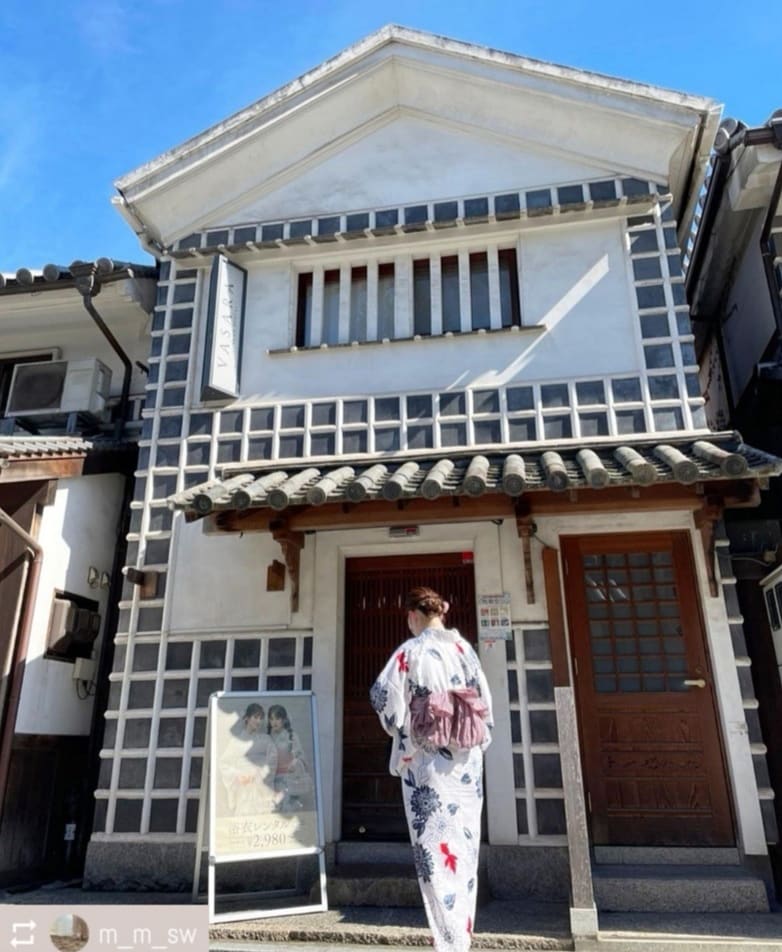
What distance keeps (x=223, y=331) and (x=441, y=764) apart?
527 cm

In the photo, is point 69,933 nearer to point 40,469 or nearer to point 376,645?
point 376,645

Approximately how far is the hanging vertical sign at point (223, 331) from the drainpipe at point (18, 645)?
2.23m

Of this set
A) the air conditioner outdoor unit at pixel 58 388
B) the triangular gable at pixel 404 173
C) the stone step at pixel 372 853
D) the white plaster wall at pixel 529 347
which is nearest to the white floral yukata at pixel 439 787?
the stone step at pixel 372 853

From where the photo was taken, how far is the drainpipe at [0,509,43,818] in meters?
6.23

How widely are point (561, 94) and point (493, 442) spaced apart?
3.93 metres

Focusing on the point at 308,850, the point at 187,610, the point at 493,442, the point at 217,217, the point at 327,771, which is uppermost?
the point at 217,217

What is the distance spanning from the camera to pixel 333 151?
8.49 metres

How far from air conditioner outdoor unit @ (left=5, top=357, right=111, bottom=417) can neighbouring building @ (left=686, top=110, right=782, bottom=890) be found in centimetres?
737

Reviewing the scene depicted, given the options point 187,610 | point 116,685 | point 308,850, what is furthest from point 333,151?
point 308,850

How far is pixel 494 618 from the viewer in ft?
20.8

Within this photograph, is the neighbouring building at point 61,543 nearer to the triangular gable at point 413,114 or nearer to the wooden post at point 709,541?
the triangular gable at point 413,114

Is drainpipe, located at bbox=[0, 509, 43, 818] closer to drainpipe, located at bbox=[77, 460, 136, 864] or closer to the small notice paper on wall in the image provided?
drainpipe, located at bbox=[77, 460, 136, 864]

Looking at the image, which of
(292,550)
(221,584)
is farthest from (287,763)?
(221,584)

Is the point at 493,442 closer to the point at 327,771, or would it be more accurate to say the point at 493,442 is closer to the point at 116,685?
the point at 327,771
